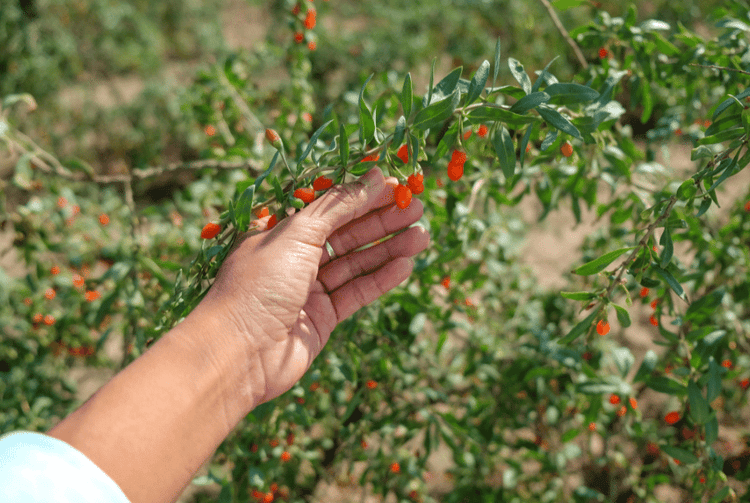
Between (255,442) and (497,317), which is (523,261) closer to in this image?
(497,317)

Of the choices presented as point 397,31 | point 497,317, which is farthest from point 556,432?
point 397,31

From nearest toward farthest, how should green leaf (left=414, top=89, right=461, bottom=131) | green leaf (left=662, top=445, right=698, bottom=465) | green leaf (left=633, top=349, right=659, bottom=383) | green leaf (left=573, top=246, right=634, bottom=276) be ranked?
green leaf (left=414, top=89, right=461, bottom=131) < green leaf (left=573, top=246, right=634, bottom=276) < green leaf (left=662, top=445, right=698, bottom=465) < green leaf (left=633, top=349, right=659, bottom=383)

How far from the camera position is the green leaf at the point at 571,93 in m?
1.01

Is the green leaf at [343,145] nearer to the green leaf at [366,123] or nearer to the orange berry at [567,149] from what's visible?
the green leaf at [366,123]

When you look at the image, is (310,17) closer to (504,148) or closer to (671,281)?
(504,148)

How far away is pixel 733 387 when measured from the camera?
2701mm

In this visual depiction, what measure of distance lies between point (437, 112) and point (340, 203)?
0.41 m

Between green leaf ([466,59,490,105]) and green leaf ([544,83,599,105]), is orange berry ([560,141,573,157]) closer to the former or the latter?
green leaf ([544,83,599,105])

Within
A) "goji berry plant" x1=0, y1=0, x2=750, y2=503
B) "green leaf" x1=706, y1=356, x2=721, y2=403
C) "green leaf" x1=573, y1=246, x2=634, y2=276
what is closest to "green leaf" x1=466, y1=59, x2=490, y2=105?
"goji berry plant" x1=0, y1=0, x2=750, y2=503

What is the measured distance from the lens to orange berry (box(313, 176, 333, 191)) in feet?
3.97

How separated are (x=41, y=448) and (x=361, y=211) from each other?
3.28ft

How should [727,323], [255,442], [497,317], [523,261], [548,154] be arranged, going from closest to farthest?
[548,154]
[727,323]
[255,442]
[497,317]
[523,261]

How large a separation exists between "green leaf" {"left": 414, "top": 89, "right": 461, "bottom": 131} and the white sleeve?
3.68ft

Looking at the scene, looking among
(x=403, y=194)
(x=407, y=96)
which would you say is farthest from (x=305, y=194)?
(x=407, y=96)
